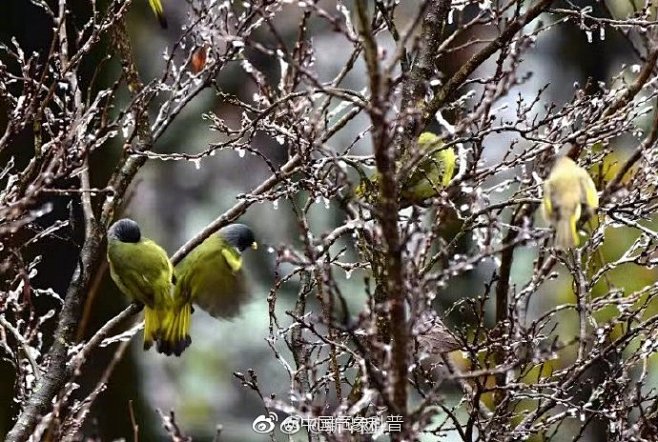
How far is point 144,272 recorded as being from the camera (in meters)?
2.21

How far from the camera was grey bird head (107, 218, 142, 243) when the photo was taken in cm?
232

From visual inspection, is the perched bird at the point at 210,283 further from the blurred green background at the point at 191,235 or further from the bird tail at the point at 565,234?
the blurred green background at the point at 191,235

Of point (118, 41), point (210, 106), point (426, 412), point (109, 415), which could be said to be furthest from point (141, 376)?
point (426, 412)

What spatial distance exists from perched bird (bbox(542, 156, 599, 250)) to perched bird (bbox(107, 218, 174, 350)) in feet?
3.35

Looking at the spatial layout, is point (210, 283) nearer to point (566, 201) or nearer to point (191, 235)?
point (566, 201)

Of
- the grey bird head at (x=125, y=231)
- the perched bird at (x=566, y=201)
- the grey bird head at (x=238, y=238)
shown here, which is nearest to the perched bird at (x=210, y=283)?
the grey bird head at (x=238, y=238)

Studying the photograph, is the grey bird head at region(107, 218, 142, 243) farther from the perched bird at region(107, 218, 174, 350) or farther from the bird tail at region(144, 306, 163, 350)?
the bird tail at region(144, 306, 163, 350)

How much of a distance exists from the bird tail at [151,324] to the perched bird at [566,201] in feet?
3.39

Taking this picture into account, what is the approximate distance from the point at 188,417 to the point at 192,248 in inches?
77.7

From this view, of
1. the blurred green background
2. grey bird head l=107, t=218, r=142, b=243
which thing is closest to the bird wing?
grey bird head l=107, t=218, r=142, b=243

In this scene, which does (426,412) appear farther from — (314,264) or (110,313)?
(110,313)

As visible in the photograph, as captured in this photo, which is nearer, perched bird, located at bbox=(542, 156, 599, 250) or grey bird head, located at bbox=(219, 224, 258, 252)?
perched bird, located at bbox=(542, 156, 599, 250)

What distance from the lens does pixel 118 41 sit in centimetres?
200

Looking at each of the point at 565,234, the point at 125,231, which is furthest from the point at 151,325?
the point at 565,234
